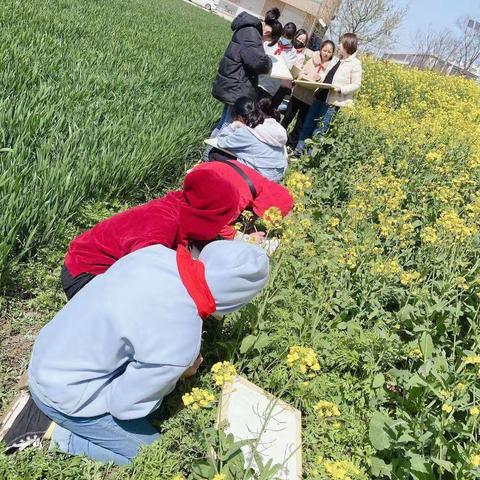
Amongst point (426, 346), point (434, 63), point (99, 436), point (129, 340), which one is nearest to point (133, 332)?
point (129, 340)

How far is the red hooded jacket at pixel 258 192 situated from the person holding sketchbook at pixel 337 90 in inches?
83.4

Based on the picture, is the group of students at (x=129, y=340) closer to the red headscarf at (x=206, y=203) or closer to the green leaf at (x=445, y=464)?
the red headscarf at (x=206, y=203)

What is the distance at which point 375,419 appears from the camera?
2266 mm

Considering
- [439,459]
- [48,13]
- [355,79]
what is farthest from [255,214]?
[48,13]

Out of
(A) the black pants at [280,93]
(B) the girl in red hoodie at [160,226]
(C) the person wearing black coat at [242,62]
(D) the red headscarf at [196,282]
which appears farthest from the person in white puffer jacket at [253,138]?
(D) the red headscarf at [196,282]

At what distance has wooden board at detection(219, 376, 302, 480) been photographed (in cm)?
206

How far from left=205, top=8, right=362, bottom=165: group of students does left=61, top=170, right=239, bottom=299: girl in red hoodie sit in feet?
7.16

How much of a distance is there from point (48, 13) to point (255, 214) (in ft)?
14.7

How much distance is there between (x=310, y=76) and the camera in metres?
6.64

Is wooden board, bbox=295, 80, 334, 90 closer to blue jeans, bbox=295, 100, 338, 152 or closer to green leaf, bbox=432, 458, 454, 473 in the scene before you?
blue jeans, bbox=295, 100, 338, 152

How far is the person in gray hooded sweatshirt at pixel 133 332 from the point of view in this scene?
5.55ft

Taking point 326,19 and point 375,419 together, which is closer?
point 375,419

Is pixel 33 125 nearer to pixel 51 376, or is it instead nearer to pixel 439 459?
pixel 51 376

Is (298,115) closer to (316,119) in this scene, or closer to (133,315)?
(316,119)
